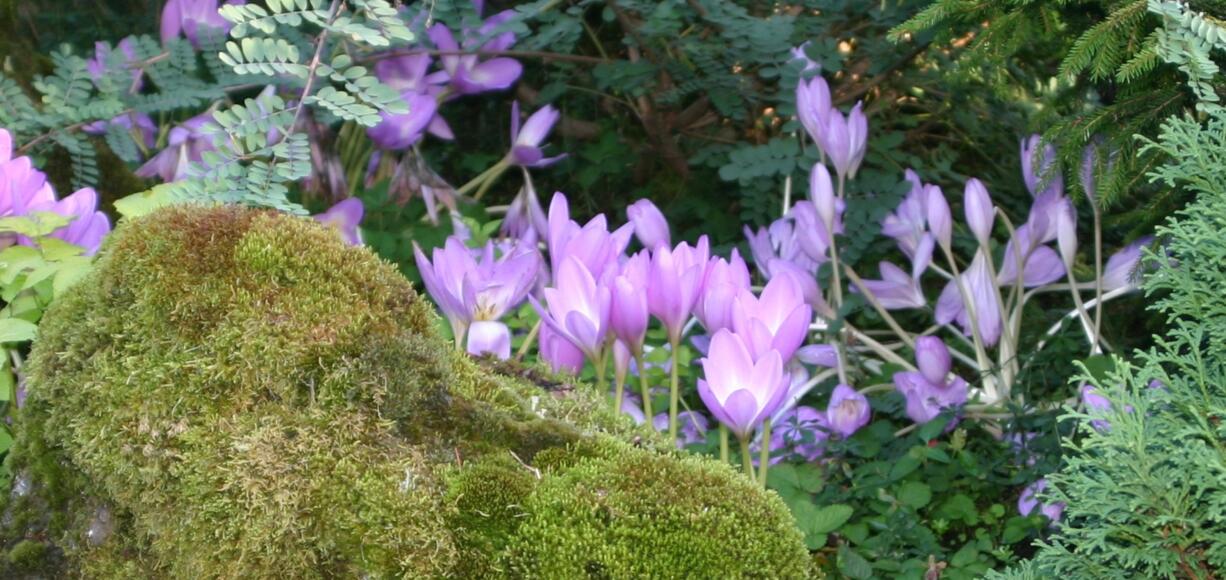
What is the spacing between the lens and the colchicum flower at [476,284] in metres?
2.17

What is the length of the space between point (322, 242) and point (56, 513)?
0.54m

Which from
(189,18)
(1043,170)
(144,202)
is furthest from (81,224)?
(1043,170)

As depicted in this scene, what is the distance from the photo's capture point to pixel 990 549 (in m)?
2.45

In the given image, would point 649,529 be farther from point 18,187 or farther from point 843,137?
point 843,137

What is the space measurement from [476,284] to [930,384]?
1199 millimetres

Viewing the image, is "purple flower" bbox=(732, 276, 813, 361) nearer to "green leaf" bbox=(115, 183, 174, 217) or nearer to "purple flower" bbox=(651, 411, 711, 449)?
"purple flower" bbox=(651, 411, 711, 449)

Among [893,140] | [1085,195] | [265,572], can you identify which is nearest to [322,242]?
[265,572]

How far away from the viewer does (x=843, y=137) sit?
313cm

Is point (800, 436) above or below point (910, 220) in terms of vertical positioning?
below

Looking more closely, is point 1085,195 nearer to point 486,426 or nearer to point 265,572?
point 486,426

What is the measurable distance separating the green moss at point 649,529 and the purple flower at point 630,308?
42 centimetres

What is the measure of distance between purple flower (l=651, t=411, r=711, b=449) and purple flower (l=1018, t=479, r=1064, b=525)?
26.5 inches

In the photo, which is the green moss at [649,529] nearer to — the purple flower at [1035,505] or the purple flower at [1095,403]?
the purple flower at [1095,403]

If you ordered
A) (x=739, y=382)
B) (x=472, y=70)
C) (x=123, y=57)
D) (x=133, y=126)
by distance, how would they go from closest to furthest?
(x=739, y=382), (x=123, y=57), (x=133, y=126), (x=472, y=70)
